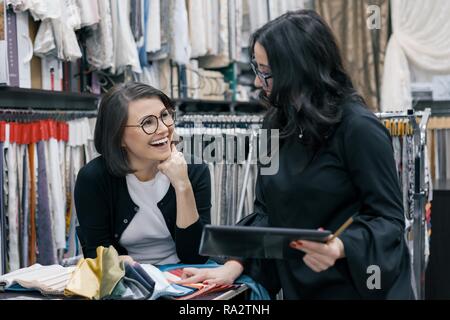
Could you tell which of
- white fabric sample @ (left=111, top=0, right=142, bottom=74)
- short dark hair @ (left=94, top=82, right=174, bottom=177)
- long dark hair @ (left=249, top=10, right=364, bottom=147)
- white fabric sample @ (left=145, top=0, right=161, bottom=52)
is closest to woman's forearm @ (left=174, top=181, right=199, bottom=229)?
short dark hair @ (left=94, top=82, right=174, bottom=177)

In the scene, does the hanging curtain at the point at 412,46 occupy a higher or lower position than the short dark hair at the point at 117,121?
higher

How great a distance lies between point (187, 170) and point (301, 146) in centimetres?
66

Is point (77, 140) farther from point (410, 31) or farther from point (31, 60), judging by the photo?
point (410, 31)

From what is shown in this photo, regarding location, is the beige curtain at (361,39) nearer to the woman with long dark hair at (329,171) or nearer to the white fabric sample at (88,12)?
the white fabric sample at (88,12)

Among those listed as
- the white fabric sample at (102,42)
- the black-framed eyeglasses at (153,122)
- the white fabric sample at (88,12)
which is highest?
the white fabric sample at (88,12)

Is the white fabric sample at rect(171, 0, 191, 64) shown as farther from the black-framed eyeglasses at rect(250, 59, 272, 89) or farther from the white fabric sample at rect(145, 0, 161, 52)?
the black-framed eyeglasses at rect(250, 59, 272, 89)

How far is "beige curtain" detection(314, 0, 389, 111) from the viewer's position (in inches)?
191

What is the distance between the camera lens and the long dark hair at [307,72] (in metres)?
1.39

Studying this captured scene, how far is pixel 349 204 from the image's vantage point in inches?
56.1

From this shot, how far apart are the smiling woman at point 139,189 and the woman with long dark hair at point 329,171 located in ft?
1.77

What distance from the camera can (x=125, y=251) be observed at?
2.01m

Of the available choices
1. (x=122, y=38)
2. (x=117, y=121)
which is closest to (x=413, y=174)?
(x=117, y=121)

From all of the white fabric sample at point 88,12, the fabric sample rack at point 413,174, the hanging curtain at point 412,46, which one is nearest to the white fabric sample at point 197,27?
the white fabric sample at point 88,12
